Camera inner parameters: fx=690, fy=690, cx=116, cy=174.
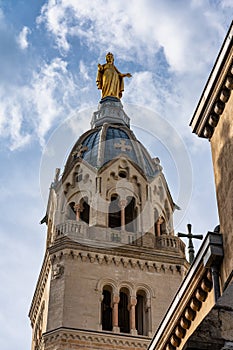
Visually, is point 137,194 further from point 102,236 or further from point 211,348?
point 211,348

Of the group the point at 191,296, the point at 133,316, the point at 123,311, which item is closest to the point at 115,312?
the point at 133,316

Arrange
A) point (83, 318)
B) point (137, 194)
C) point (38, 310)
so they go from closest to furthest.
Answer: point (83, 318), point (38, 310), point (137, 194)

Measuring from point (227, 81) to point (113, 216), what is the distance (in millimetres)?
22655

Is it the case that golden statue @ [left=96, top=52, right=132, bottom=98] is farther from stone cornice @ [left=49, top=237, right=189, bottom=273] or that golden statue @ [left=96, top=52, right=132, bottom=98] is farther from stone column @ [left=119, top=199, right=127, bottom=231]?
stone cornice @ [left=49, top=237, right=189, bottom=273]

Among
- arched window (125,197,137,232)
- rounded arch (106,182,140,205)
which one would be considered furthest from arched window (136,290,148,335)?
rounded arch (106,182,140,205)

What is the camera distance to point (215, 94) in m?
13.1

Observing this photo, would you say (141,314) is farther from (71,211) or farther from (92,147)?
(92,147)

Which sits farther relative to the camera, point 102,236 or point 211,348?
point 102,236

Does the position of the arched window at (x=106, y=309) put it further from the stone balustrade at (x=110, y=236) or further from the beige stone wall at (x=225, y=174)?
the beige stone wall at (x=225, y=174)

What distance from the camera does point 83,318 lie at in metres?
28.3

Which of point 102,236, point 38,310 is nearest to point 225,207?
point 102,236

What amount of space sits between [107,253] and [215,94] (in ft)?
59.9

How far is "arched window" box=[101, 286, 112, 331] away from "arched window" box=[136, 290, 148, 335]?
4.04 feet

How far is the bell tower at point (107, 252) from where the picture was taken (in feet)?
93.1
